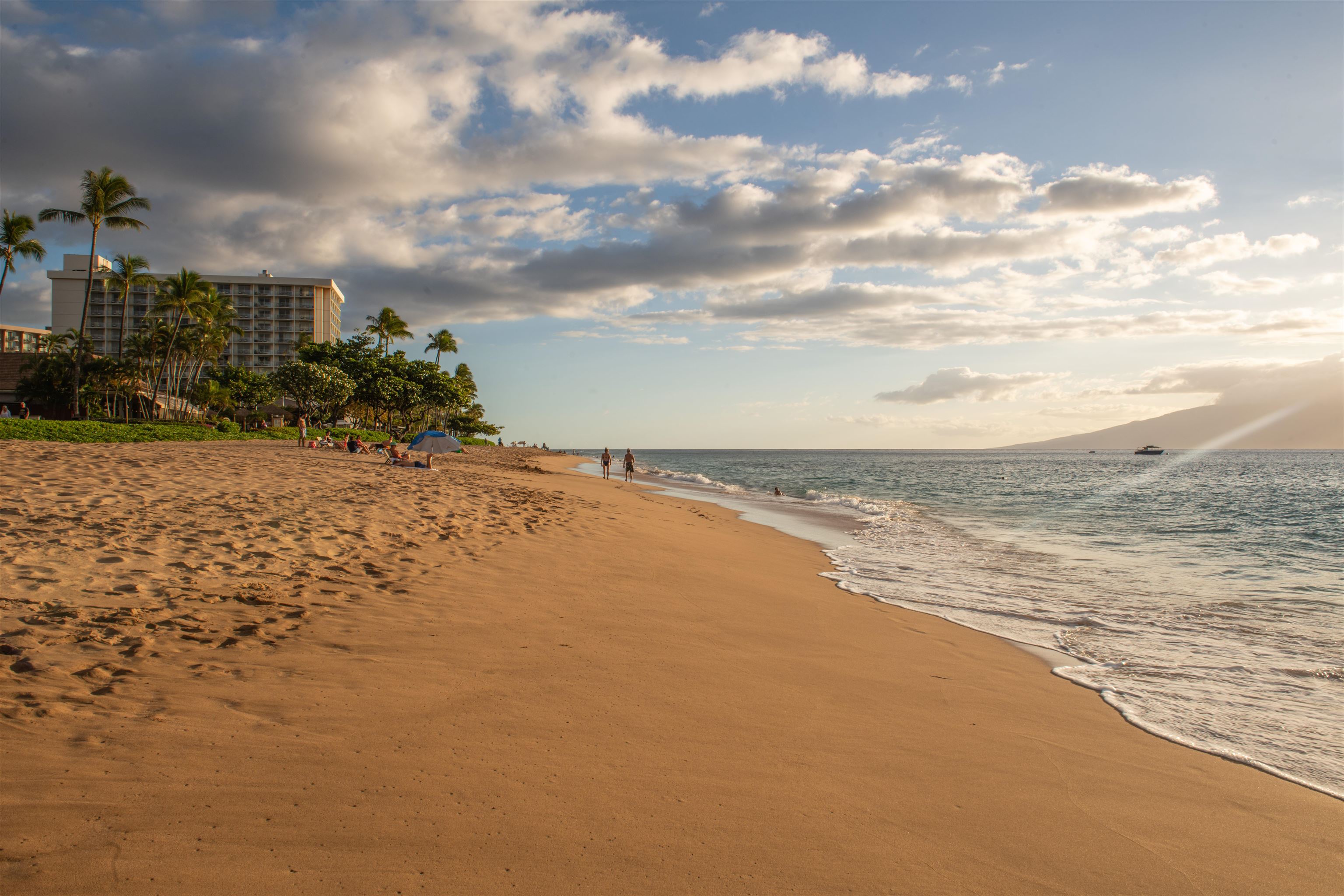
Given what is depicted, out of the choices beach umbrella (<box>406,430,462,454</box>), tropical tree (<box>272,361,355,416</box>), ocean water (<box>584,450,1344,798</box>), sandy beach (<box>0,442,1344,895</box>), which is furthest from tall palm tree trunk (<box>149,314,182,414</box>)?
sandy beach (<box>0,442,1344,895</box>)

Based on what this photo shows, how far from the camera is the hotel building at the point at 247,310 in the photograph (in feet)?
356

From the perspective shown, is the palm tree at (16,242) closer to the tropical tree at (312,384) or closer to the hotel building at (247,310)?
the tropical tree at (312,384)

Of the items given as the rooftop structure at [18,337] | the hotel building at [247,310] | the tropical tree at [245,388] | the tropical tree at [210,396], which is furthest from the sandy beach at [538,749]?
the rooftop structure at [18,337]

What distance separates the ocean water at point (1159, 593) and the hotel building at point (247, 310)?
10952cm

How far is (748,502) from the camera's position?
27719 millimetres

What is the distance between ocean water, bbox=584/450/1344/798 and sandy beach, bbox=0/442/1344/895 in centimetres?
74

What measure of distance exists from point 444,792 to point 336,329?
13771 cm

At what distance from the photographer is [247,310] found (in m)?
114

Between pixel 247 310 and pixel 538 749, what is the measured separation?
133291 mm

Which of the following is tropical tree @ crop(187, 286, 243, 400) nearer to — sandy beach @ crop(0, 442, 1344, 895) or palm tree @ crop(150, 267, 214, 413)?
palm tree @ crop(150, 267, 214, 413)

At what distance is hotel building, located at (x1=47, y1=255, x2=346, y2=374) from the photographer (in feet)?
356

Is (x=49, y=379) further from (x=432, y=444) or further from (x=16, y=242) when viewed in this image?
(x=432, y=444)

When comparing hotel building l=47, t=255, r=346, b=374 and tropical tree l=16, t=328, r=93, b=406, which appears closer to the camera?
tropical tree l=16, t=328, r=93, b=406

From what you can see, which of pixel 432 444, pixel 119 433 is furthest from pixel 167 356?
pixel 432 444
